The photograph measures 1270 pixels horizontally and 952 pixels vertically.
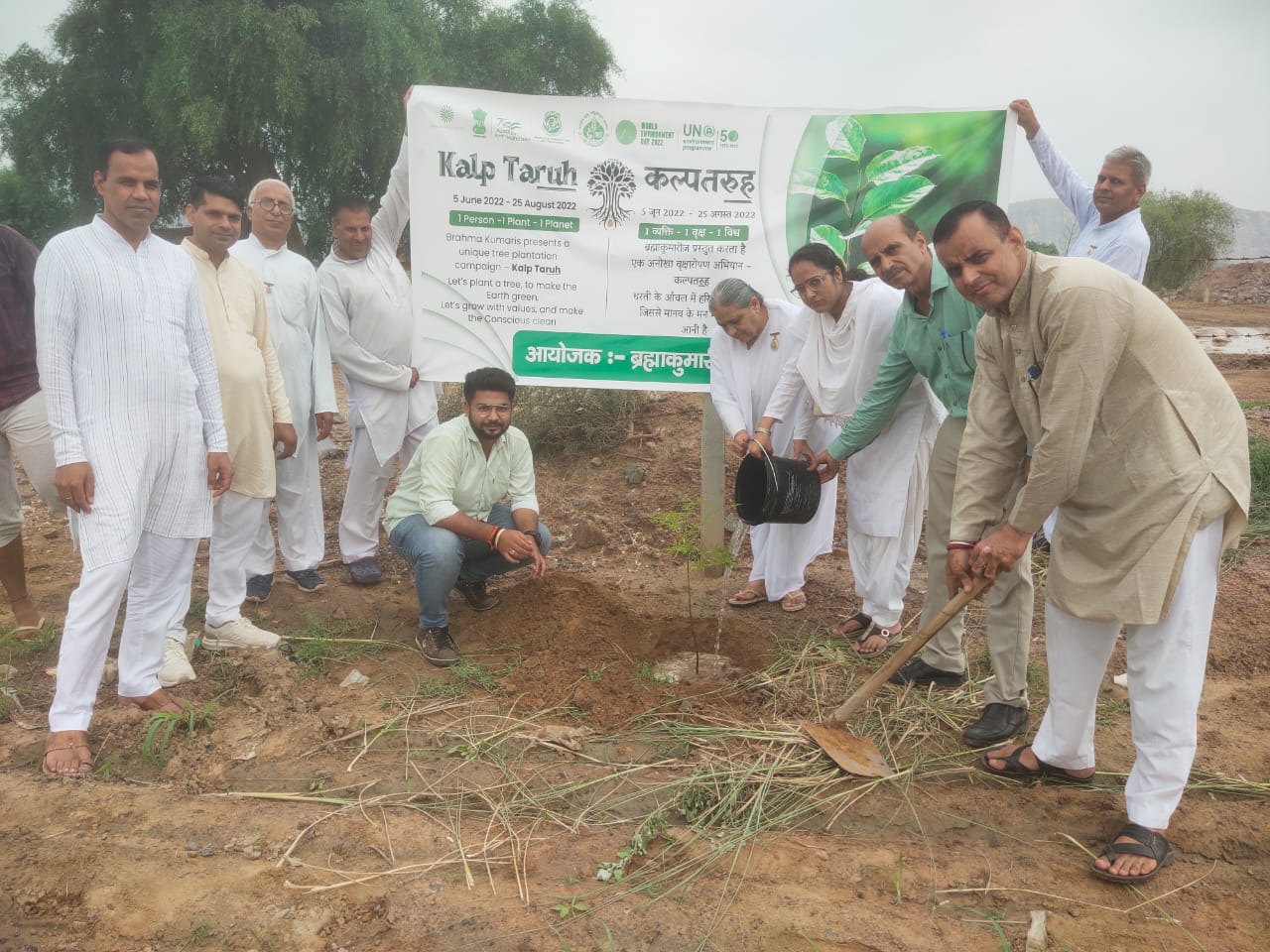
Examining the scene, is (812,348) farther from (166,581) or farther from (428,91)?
(166,581)

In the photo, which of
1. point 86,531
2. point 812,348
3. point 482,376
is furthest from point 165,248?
point 812,348

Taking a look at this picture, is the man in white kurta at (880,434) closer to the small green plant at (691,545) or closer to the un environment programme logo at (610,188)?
the small green plant at (691,545)

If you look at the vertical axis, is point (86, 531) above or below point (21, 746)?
above

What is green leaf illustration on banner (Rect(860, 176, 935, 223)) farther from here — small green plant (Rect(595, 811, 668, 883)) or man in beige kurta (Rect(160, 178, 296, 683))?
small green plant (Rect(595, 811, 668, 883))

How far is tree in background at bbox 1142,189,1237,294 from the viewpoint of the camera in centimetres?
2123

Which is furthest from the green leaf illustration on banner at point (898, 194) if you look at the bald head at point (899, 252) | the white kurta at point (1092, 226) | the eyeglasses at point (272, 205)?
the eyeglasses at point (272, 205)

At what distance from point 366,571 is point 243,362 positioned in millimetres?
1397

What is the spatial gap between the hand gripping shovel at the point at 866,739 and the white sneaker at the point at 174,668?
2.33m

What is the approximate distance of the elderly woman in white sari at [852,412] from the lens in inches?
147

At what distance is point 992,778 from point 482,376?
7.94 ft

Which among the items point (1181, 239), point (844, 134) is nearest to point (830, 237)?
point (844, 134)

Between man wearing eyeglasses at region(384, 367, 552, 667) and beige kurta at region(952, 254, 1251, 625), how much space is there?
6.67ft

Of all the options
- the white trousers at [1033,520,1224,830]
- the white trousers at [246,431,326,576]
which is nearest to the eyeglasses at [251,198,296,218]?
the white trousers at [246,431,326,576]

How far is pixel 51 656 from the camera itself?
375 cm
